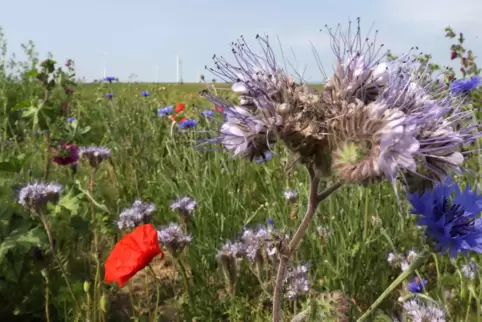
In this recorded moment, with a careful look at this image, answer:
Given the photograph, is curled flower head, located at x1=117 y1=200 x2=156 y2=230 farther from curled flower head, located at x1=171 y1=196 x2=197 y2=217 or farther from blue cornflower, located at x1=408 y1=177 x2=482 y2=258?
blue cornflower, located at x1=408 y1=177 x2=482 y2=258

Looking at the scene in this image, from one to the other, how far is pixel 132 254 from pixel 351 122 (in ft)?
3.46

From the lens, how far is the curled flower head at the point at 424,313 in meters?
1.78

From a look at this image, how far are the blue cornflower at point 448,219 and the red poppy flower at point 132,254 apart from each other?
3.01 feet

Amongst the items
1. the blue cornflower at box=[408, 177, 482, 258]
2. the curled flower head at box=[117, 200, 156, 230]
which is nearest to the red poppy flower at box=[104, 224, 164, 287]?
the curled flower head at box=[117, 200, 156, 230]

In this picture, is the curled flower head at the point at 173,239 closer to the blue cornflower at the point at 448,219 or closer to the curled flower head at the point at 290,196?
the curled flower head at the point at 290,196

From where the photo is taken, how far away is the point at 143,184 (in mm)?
4508

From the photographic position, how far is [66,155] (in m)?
3.35

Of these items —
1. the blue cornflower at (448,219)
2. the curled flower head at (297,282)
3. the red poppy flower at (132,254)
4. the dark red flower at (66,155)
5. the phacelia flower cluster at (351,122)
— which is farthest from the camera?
the dark red flower at (66,155)

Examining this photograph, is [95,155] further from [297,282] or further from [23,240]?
A: [297,282]

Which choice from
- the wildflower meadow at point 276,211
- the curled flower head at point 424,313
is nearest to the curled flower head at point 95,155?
the wildflower meadow at point 276,211

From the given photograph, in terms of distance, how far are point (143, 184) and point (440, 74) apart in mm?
3363

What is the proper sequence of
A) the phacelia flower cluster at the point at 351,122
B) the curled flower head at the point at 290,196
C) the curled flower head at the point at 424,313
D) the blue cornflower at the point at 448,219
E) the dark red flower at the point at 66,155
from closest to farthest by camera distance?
1. the phacelia flower cluster at the point at 351,122
2. the blue cornflower at the point at 448,219
3. the curled flower head at the point at 424,313
4. the curled flower head at the point at 290,196
5. the dark red flower at the point at 66,155

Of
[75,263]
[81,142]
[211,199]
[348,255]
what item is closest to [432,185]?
[348,255]

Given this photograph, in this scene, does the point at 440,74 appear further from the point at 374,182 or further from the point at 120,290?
the point at 120,290
